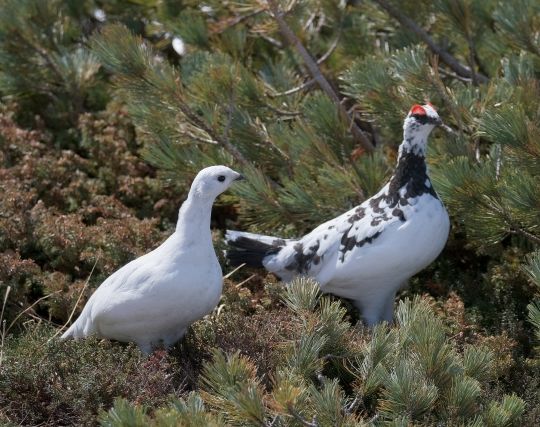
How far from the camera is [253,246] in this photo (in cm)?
478

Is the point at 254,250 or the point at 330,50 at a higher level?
the point at 330,50

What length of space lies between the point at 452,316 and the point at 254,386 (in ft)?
5.56

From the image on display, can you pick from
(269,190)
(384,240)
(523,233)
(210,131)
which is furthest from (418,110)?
(210,131)

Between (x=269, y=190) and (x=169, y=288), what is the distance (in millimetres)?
1081

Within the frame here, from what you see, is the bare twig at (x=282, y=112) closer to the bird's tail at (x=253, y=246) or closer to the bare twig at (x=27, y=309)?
the bird's tail at (x=253, y=246)

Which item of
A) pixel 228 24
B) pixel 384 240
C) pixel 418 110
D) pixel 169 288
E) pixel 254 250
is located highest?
pixel 228 24

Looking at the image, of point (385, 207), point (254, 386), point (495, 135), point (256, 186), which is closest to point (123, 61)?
point (256, 186)

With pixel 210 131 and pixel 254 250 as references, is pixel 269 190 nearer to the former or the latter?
pixel 254 250

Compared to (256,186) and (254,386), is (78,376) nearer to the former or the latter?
(254,386)

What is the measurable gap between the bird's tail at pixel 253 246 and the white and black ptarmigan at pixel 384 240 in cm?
7

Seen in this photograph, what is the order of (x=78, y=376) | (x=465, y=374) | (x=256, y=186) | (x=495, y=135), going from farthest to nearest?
(x=256, y=186), (x=495, y=135), (x=78, y=376), (x=465, y=374)

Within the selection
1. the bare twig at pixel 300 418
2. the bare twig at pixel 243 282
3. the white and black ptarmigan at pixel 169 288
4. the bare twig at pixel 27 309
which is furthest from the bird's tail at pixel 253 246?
the bare twig at pixel 300 418

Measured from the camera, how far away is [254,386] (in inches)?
120

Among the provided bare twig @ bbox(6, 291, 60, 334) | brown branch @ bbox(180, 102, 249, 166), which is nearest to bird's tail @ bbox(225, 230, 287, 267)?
brown branch @ bbox(180, 102, 249, 166)
